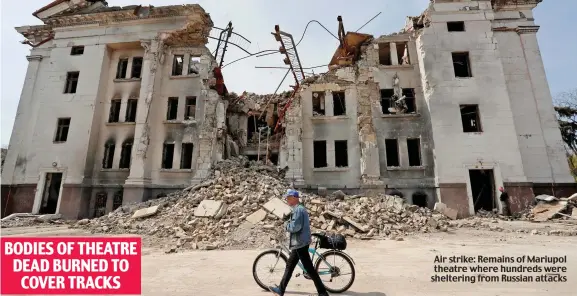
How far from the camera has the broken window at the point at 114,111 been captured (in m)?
17.0

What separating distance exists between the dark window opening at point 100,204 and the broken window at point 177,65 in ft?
27.1

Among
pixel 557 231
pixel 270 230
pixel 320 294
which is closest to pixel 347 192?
pixel 270 230

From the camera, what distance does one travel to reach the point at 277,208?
9766 millimetres

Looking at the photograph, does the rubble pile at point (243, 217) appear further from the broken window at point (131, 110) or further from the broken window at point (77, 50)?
the broken window at point (77, 50)

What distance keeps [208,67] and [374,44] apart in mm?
9993

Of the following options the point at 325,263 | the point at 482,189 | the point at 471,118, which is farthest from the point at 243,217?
the point at 471,118

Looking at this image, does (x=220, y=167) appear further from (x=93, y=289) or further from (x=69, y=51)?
(x=69, y=51)

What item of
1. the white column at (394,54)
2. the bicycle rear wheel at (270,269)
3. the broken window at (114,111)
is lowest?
the bicycle rear wheel at (270,269)

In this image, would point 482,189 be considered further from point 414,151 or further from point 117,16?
point 117,16

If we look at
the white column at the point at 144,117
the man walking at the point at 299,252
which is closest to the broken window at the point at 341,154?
the white column at the point at 144,117

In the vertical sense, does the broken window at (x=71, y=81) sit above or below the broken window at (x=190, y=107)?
above

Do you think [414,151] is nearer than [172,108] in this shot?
Yes

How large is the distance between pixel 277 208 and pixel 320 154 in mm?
6484
